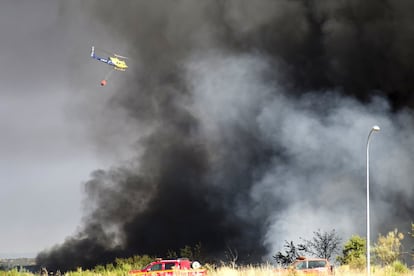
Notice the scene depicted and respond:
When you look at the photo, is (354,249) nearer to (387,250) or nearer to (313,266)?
(387,250)

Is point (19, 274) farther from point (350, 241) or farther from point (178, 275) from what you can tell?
point (350, 241)

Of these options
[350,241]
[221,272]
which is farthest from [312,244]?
[221,272]

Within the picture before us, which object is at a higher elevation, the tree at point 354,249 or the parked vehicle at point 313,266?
the tree at point 354,249

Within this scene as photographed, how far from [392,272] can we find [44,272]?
21.0 m

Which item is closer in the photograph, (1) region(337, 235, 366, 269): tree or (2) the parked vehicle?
(2) the parked vehicle

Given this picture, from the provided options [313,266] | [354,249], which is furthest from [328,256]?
[313,266]

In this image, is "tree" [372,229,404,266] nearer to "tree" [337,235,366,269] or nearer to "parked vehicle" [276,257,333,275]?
"tree" [337,235,366,269]

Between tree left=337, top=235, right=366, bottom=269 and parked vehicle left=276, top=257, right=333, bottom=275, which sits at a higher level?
tree left=337, top=235, right=366, bottom=269

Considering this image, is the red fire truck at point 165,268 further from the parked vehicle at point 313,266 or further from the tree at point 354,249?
the tree at point 354,249

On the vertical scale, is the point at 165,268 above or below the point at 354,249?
below

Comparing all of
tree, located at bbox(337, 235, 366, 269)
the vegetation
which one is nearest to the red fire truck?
the vegetation

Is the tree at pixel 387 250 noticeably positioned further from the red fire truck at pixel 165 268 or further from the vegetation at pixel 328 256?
the red fire truck at pixel 165 268

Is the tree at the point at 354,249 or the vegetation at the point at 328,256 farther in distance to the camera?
the tree at the point at 354,249

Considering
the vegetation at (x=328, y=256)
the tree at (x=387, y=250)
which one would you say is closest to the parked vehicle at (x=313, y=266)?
the vegetation at (x=328, y=256)
